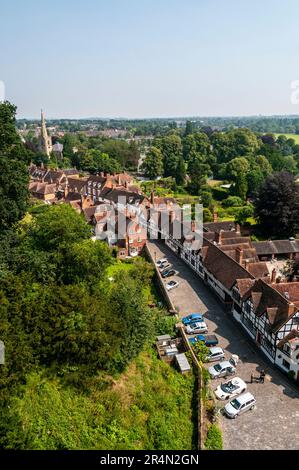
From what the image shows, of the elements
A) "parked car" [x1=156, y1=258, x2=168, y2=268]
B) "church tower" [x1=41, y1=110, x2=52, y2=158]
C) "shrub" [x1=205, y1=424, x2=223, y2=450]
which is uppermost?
"church tower" [x1=41, y1=110, x2=52, y2=158]

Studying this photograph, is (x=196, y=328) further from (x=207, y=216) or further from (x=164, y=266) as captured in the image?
(x=207, y=216)

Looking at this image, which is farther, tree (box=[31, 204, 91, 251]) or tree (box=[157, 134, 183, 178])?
tree (box=[157, 134, 183, 178])

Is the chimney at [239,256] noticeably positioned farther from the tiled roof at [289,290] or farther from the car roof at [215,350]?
the car roof at [215,350]

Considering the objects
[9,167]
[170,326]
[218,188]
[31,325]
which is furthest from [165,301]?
[218,188]

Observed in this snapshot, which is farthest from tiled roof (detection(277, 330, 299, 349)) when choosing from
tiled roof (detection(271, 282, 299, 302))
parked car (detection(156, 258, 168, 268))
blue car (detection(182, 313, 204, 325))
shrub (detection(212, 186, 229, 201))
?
shrub (detection(212, 186, 229, 201))

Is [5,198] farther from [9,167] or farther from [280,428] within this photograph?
[280,428]

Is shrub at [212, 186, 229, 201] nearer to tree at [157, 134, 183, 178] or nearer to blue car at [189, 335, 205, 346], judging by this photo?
tree at [157, 134, 183, 178]

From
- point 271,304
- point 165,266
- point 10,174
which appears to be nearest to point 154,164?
point 165,266
